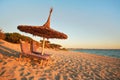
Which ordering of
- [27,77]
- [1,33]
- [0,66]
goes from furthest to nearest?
[1,33]
[0,66]
[27,77]

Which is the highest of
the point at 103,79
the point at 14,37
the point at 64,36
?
the point at 14,37

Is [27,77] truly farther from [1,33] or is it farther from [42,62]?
[1,33]

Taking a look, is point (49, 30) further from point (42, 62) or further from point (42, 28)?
Result: point (42, 62)

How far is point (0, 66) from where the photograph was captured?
5.06 meters

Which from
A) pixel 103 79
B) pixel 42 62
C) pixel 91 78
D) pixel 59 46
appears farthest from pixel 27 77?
pixel 59 46

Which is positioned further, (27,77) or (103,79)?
(103,79)

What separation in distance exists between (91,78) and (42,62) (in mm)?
2372

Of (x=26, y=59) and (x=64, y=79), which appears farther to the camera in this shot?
(x=26, y=59)

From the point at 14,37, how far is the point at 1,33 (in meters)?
2.28

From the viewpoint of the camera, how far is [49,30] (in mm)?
6438

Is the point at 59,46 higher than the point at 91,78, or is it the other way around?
the point at 59,46

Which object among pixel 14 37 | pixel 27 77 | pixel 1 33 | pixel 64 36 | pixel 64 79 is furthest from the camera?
pixel 14 37

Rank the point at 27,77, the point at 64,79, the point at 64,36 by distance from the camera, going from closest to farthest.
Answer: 1. the point at 27,77
2. the point at 64,79
3. the point at 64,36

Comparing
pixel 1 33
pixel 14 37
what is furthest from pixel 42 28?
pixel 14 37
